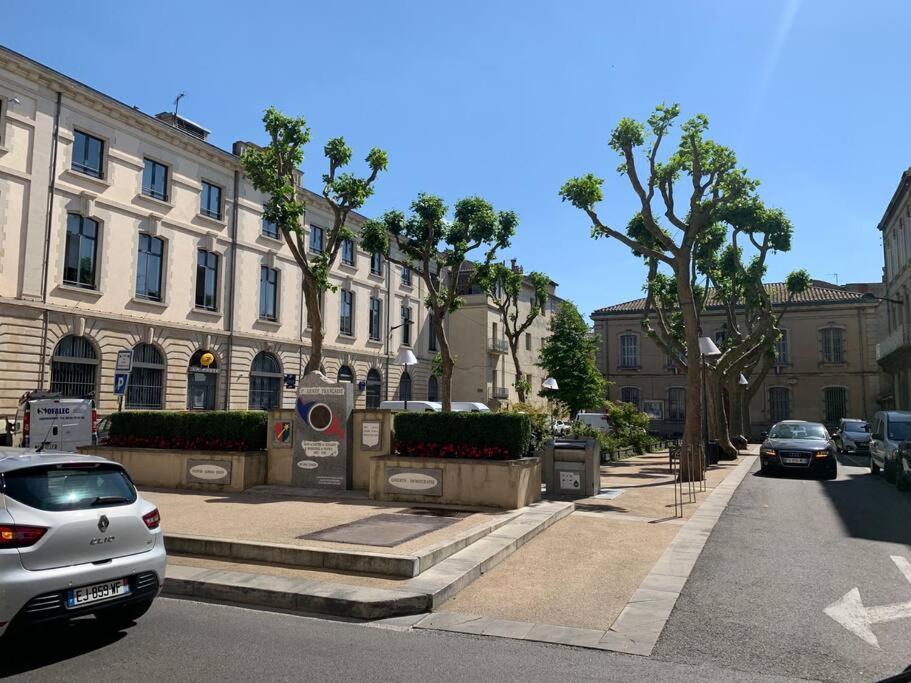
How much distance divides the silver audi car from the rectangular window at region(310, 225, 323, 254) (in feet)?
104

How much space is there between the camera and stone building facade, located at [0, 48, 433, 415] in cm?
2314

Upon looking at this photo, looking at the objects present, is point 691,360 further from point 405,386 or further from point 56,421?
point 405,386

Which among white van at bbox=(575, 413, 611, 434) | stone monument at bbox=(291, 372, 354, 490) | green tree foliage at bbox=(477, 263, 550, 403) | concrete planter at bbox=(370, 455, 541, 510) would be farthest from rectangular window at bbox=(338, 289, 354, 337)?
concrete planter at bbox=(370, 455, 541, 510)

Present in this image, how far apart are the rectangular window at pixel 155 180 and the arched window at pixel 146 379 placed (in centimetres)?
632

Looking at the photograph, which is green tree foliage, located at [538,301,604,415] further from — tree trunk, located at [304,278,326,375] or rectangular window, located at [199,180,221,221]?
rectangular window, located at [199,180,221,221]

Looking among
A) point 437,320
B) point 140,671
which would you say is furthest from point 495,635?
point 437,320

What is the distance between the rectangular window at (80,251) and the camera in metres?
24.7

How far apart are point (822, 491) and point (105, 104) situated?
26.8 m

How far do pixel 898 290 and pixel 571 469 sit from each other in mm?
32579

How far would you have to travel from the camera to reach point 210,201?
31031 millimetres

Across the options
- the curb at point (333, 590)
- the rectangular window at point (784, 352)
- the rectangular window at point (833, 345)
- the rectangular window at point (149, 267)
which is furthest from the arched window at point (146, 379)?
the rectangular window at point (833, 345)

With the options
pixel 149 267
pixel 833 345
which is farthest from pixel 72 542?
pixel 833 345

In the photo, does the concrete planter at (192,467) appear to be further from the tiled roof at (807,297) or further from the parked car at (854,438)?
the tiled roof at (807,297)

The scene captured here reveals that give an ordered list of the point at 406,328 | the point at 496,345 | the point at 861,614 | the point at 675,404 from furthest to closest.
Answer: the point at 675,404 < the point at 496,345 < the point at 406,328 < the point at 861,614
